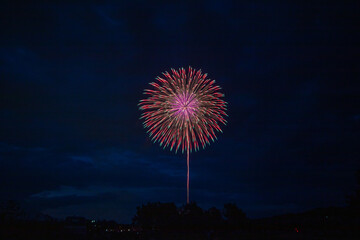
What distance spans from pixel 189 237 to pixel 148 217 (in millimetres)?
85395

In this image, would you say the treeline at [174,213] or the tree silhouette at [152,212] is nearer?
the treeline at [174,213]

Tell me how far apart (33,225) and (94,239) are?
9.66 m

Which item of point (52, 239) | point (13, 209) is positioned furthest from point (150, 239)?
point (13, 209)

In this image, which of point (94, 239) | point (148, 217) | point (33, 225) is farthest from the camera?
point (148, 217)

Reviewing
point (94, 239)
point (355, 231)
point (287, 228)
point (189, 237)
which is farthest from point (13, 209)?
point (355, 231)

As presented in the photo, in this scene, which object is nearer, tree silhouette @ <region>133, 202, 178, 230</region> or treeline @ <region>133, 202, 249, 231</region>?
treeline @ <region>133, 202, 249, 231</region>

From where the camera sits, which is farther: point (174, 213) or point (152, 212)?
point (152, 212)

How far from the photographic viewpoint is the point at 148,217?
12238 cm

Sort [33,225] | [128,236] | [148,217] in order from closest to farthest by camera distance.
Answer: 1. [33,225]
2. [128,236]
3. [148,217]

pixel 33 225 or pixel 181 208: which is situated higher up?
pixel 181 208

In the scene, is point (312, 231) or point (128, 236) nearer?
point (312, 231)

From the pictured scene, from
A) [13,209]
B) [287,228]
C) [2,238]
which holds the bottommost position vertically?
[2,238]

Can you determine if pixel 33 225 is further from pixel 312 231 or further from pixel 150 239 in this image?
pixel 312 231

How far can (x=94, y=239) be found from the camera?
128 ft
